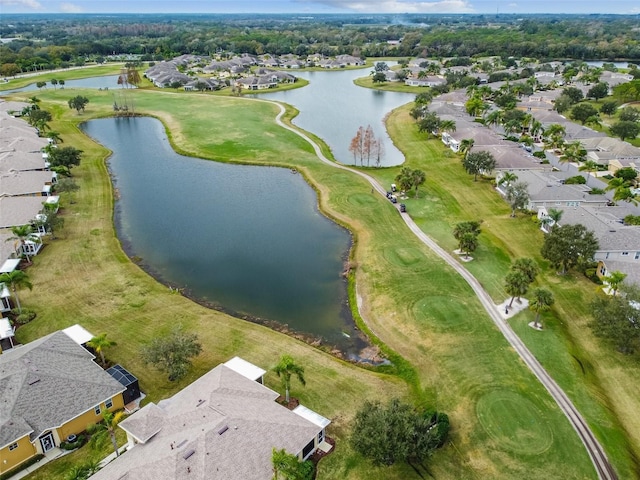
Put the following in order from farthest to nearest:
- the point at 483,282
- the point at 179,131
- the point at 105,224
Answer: the point at 179,131
the point at 105,224
the point at 483,282

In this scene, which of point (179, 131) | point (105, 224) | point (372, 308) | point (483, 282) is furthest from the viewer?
point (179, 131)

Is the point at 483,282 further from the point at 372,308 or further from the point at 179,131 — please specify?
the point at 179,131

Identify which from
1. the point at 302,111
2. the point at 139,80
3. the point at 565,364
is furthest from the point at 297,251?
the point at 139,80

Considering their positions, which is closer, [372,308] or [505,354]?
[505,354]

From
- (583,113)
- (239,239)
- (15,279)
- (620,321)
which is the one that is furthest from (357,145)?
(583,113)

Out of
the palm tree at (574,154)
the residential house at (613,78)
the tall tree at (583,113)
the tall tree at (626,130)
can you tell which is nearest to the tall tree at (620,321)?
the palm tree at (574,154)
